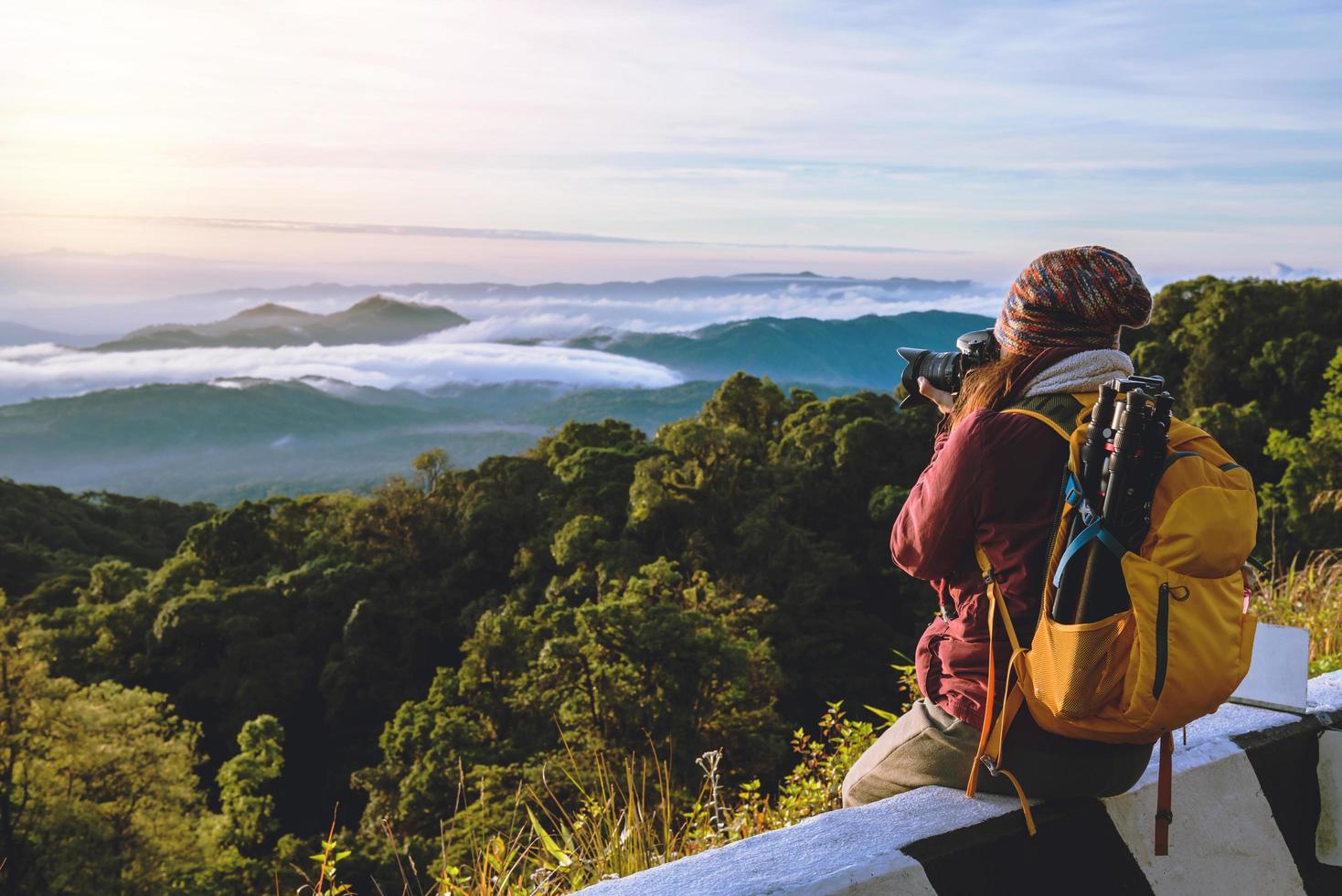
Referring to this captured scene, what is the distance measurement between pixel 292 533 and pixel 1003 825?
3459 cm

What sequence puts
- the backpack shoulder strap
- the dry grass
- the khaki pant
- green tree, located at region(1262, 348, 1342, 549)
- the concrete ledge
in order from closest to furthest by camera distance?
the concrete ledge, the backpack shoulder strap, the khaki pant, the dry grass, green tree, located at region(1262, 348, 1342, 549)

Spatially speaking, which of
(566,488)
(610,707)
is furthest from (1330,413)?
(566,488)

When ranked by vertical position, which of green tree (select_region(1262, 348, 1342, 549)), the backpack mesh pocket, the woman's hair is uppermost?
the woman's hair

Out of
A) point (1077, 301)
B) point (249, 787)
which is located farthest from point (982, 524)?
point (249, 787)

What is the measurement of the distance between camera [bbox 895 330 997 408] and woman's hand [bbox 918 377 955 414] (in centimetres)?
1

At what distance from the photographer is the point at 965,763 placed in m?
2.12

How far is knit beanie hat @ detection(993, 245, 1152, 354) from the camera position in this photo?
2.04 m

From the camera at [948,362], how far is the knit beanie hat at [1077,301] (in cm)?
12

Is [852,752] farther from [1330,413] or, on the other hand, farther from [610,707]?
[1330,413]

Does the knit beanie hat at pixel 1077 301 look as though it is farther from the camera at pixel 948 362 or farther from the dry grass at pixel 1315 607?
the dry grass at pixel 1315 607

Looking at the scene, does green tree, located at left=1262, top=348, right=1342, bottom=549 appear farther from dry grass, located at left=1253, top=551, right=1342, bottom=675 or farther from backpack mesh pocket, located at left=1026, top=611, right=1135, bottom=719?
backpack mesh pocket, located at left=1026, top=611, right=1135, bottom=719

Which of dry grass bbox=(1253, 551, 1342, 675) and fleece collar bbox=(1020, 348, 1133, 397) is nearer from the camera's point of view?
fleece collar bbox=(1020, 348, 1133, 397)

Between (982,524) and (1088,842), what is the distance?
675 millimetres

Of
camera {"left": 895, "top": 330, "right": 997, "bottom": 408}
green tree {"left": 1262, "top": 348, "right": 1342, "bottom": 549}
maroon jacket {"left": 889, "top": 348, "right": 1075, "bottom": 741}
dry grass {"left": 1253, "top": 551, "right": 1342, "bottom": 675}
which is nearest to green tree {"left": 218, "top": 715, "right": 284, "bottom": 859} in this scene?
dry grass {"left": 1253, "top": 551, "right": 1342, "bottom": 675}
